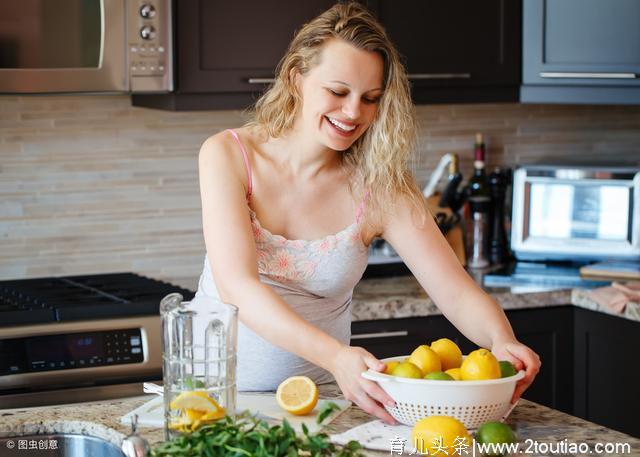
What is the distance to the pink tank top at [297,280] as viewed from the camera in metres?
2.01

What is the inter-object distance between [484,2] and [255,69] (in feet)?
2.61

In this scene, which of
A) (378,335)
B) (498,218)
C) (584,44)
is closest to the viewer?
(378,335)

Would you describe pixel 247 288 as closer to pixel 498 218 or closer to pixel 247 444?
pixel 247 444

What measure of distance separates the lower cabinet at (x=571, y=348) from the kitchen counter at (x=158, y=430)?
45.2 inches

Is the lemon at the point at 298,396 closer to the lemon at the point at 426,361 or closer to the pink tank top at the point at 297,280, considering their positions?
the lemon at the point at 426,361

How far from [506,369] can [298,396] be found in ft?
1.12

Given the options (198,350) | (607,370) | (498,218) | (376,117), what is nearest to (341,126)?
(376,117)

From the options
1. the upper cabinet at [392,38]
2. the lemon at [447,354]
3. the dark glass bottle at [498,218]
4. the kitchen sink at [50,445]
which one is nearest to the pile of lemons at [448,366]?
the lemon at [447,354]

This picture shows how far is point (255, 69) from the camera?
303 centimetres

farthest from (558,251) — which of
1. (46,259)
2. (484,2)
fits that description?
(46,259)

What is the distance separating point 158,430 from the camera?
1.67m

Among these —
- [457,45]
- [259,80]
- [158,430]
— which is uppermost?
[457,45]

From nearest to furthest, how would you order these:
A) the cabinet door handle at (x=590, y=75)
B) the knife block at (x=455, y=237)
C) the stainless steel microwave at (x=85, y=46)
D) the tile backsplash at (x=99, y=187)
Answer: the stainless steel microwave at (x=85, y=46)
the tile backsplash at (x=99, y=187)
the cabinet door handle at (x=590, y=75)
the knife block at (x=455, y=237)

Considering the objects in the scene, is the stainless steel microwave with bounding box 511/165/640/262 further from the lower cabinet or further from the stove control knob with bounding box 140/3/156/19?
the stove control knob with bounding box 140/3/156/19
